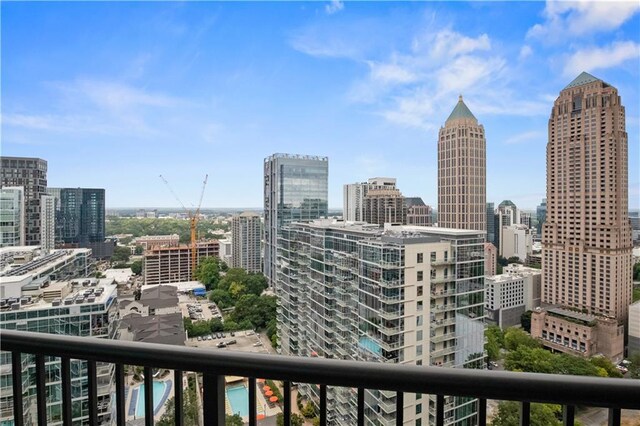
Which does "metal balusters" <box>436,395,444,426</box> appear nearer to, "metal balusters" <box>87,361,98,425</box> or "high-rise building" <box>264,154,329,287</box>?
"metal balusters" <box>87,361,98,425</box>

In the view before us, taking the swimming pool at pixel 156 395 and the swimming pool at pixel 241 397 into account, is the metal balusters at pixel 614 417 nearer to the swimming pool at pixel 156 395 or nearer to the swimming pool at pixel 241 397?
the swimming pool at pixel 241 397

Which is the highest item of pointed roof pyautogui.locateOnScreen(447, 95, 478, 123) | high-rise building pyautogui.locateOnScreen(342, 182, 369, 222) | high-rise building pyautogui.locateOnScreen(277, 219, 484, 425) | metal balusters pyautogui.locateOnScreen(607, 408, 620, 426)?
pointed roof pyautogui.locateOnScreen(447, 95, 478, 123)

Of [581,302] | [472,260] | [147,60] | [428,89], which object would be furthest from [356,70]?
[581,302]

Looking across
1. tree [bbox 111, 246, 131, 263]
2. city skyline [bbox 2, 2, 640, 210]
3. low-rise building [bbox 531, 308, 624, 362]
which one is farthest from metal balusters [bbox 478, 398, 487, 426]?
tree [bbox 111, 246, 131, 263]

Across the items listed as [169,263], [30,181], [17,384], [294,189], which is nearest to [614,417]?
[17,384]

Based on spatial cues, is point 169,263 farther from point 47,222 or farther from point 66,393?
point 66,393

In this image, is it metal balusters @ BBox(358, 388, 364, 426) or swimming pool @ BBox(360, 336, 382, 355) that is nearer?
metal balusters @ BBox(358, 388, 364, 426)
